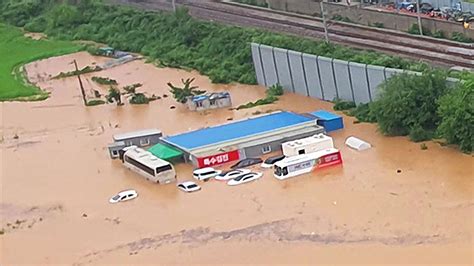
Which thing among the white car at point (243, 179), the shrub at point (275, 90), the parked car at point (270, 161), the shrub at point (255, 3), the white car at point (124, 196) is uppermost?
the shrub at point (255, 3)

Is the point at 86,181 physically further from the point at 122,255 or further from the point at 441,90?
the point at 441,90

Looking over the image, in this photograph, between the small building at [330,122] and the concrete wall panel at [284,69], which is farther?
the concrete wall panel at [284,69]

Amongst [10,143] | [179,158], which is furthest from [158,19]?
[179,158]

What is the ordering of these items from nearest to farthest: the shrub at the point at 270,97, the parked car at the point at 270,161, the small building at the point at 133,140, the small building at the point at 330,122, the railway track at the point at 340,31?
1. the parked car at the point at 270,161
2. the small building at the point at 330,122
3. the small building at the point at 133,140
4. the railway track at the point at 340,31
5. the shrub at the point at 270,97

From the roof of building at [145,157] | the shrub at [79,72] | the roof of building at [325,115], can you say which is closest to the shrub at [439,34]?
the roof of building at [325,115]

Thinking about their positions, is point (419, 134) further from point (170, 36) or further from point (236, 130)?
point (170, 36)

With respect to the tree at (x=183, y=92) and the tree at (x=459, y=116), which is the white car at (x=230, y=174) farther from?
the tree at (x=183, y=92)
